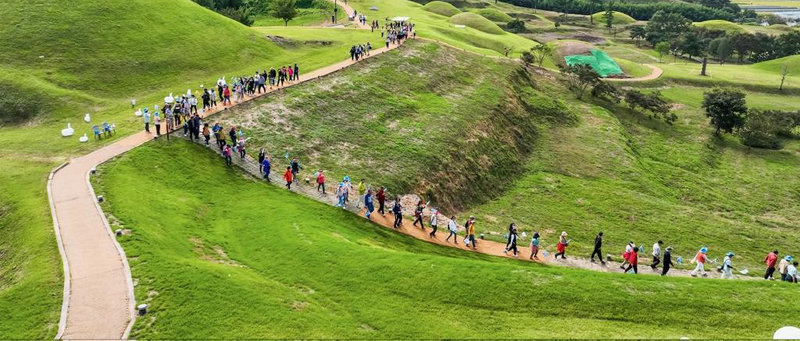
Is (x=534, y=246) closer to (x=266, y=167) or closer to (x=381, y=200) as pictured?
(x=381, y=200)

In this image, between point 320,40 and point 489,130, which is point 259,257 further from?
point 320,40

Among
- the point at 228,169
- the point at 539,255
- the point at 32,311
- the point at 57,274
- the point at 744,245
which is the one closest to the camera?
the point at 32,311

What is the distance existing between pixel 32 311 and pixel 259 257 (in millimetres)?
8969

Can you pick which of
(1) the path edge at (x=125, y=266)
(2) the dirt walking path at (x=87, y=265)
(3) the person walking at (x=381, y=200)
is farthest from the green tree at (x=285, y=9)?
(1) the path edge at (x=125, y=266)

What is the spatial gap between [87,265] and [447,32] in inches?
3208

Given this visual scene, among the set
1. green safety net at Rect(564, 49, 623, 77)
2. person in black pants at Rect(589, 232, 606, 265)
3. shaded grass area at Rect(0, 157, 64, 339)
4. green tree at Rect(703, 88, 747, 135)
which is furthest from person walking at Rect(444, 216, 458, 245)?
green safety net at Rect(564, 49, 623, 77)

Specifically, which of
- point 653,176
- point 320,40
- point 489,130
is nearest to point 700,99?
point 653,176

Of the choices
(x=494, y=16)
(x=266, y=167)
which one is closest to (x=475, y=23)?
(x=494, y=16)

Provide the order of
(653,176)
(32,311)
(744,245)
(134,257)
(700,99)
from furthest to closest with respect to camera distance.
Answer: (700,99)
(653,176)
(744,245)
(134,257)
(32,311)

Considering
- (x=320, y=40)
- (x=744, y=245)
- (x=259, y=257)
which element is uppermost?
(x=320, y=40)

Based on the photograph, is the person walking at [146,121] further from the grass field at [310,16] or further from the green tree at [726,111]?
the green tree at [726,111]

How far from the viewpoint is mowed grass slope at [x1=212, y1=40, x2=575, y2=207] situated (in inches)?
1633

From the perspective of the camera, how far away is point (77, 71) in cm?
5116

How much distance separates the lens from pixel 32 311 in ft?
63.0
